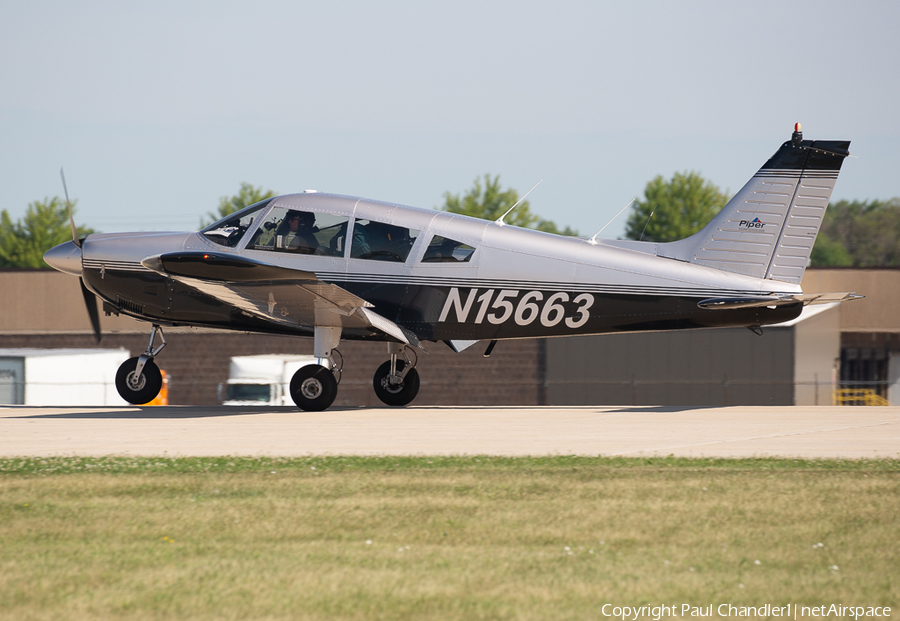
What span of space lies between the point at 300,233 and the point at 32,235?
7906cm

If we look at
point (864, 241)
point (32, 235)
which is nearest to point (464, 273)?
point (32, 235)

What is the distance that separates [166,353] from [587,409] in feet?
96.6

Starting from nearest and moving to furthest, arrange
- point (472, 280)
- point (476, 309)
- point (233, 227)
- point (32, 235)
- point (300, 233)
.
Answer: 1. point (472, 280)
2. point (476, 309)
3. point (300, 233)
4. point (233, 227)
5. point (32, 235)

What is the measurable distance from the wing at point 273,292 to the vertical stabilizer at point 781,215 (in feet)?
15.6

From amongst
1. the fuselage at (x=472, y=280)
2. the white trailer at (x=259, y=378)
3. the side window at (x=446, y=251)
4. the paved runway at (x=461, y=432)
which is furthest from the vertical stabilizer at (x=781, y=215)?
the white trailer at (x=259, y=378)

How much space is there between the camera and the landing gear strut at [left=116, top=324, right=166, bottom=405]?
1526cm

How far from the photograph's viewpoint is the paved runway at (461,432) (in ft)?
31.6

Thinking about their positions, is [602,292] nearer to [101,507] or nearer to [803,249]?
[803,249]

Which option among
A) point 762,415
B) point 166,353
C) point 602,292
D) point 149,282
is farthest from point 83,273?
point 166,353

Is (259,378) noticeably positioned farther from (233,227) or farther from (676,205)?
(676,205)

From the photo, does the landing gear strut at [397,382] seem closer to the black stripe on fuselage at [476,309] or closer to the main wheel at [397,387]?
the main wheel at [397,387]

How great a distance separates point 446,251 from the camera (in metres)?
14.3

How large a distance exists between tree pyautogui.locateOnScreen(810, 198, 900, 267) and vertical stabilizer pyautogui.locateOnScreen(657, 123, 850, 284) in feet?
322

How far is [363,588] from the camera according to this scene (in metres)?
4.80
